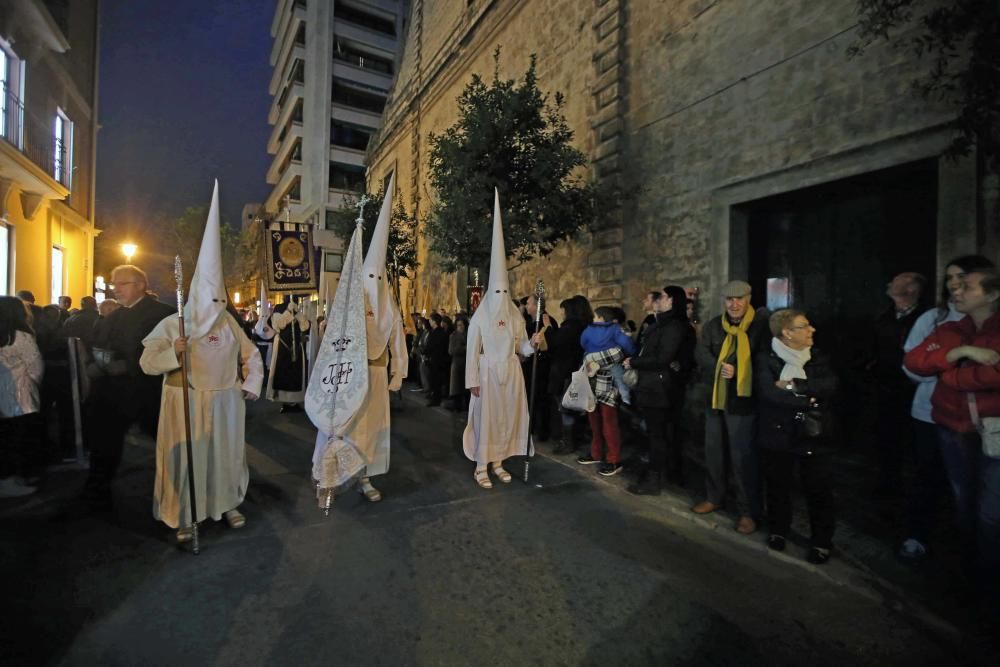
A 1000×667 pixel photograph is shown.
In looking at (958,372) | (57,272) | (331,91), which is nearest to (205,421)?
(958,372)

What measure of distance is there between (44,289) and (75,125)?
5.53 m

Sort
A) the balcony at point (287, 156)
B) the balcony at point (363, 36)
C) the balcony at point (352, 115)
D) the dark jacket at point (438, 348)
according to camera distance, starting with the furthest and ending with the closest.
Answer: the balcony at point (287, 156)
the balcony at point (363, 36)
the balcony at point (352, 115)
the dark jacket at point (438, 348)

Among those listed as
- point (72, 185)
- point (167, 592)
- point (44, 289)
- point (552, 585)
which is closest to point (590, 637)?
point (552, 585)

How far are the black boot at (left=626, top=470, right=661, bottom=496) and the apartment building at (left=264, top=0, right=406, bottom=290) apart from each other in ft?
104

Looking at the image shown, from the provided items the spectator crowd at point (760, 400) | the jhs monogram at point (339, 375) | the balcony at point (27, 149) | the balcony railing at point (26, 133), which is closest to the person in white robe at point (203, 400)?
the jhs monogram at point (339, 375)

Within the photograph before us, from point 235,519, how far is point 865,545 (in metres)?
4.68

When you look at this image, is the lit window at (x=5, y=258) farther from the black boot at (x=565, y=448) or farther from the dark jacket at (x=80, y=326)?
the black boot at (x=565, y=448)

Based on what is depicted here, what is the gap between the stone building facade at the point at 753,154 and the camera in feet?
16.6

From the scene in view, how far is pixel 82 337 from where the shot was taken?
248 inches

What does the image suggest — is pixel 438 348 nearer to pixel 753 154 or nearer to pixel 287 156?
pixel 753 154

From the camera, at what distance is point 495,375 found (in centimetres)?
515

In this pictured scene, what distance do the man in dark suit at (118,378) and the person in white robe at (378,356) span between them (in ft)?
5.00

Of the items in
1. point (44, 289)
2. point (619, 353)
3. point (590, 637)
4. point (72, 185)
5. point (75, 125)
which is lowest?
point (590, 637)

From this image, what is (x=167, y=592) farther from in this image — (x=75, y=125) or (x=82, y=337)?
(x=75, y=125)
